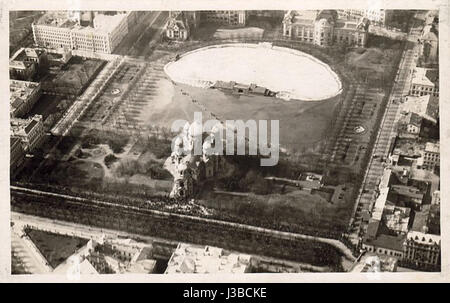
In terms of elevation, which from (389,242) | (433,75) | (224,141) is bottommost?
(389,242)

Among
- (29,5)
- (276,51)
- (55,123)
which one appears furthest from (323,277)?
(29,5)

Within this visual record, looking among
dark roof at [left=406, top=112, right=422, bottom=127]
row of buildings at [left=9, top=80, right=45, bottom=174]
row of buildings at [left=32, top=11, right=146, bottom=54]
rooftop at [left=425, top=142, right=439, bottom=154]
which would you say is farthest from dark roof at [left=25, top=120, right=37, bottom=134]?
rooftop at [left=425, top=142, right=439, bottom=154]

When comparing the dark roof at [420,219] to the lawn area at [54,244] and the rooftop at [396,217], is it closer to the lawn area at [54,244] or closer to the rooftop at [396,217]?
the rooftop at [396,217]

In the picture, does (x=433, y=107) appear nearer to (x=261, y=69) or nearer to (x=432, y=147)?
(x=432, y=147)

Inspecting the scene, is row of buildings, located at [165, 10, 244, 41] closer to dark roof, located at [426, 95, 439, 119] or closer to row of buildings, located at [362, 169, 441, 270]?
dark roof, located at [426, 95, 439, 119]

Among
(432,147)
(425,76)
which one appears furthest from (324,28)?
(432,147)

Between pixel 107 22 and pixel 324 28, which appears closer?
pixel 107 22
